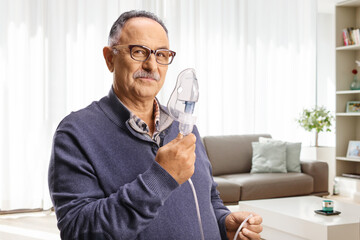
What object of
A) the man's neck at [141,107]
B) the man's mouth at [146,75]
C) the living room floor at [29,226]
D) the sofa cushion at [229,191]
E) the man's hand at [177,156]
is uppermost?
the man's mouth at [146,75]

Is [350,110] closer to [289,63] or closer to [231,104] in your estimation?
[289,63]

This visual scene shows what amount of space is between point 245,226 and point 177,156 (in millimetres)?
400

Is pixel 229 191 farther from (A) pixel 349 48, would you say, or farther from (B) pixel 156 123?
(B) pixel 156 123

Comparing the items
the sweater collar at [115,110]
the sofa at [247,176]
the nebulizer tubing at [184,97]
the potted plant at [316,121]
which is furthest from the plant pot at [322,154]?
the nebulizer tubing at [184,97]

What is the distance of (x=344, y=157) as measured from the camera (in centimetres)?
579

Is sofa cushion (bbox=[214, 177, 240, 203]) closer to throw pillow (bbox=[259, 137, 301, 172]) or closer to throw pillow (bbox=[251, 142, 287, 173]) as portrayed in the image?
throw pillow (bbox=[251, 142, 287, 173])

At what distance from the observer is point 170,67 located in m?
5.34

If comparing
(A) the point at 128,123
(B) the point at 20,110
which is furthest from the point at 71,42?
(A) the point at 128,123

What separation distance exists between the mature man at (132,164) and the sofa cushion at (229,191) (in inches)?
119

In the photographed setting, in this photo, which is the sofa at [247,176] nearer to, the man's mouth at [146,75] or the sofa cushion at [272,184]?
the sofa cushion at [272,184]

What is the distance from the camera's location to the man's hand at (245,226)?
3.80 feet

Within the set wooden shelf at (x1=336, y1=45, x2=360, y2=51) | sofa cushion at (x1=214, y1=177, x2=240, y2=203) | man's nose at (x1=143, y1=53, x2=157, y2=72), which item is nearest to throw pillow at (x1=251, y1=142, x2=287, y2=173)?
sofa cushion at (x1=214, y1=177, x2=240, y2=203)

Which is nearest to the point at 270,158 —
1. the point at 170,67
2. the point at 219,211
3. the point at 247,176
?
the point at 247,176

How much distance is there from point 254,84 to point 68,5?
262 cm
